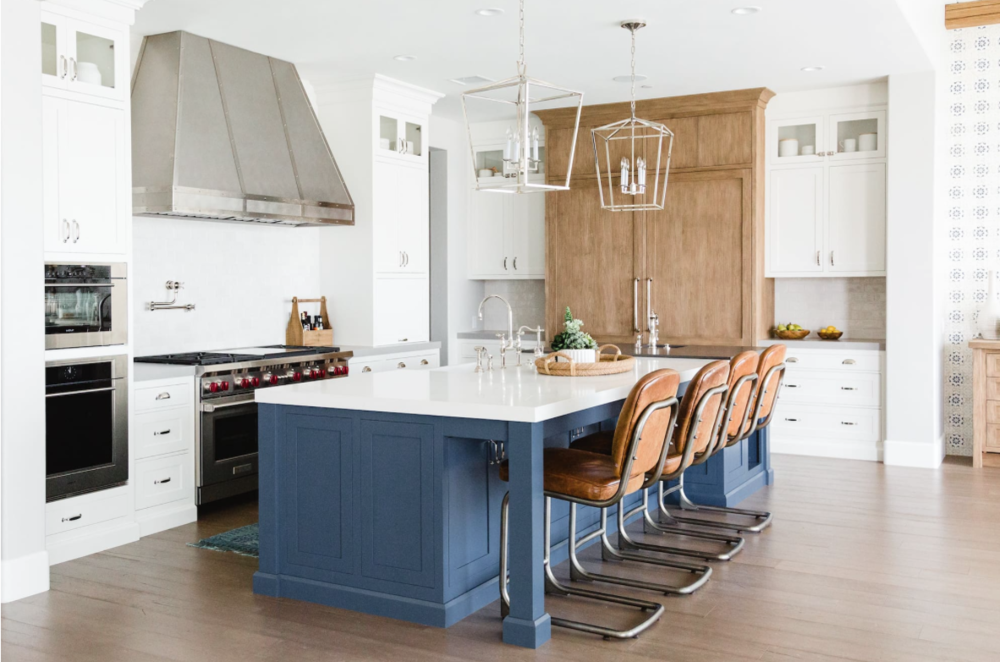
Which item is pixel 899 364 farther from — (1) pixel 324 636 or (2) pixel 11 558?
(2) pixel 11 558

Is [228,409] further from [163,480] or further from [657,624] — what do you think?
[657,624]

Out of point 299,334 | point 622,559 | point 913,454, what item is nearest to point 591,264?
point 299,334

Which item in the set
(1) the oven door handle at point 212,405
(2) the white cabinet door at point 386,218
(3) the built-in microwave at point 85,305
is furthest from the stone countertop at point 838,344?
(3) the built-in microwave at point 85,305

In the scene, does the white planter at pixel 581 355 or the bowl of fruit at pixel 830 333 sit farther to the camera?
the bowl of fruit at pixel 830 333

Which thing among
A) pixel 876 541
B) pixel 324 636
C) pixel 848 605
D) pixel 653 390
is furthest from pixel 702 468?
pixel 324 636

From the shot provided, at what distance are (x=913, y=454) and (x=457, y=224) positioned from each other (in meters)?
4.28

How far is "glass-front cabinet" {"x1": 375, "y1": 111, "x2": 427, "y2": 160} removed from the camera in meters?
6.91

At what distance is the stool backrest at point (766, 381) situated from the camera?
4691 millimetres

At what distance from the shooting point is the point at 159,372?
4.99 m

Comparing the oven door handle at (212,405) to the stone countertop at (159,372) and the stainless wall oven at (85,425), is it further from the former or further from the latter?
the stainless wall oven at (85,425)

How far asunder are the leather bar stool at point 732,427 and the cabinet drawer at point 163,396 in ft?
8.15

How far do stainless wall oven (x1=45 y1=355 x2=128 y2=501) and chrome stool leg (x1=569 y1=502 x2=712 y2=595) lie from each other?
235cm

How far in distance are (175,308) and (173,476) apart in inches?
47.8

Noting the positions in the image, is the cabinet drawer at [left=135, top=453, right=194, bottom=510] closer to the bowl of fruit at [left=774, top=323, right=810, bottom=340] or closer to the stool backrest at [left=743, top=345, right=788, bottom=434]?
the stool backrest at [left=743, top=345, right=788, bottom=434]
